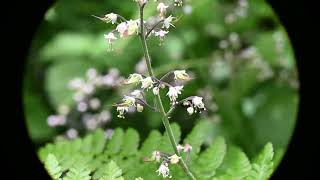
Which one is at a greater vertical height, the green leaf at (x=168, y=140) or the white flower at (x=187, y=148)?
the green leaf at (x=168, y=140)

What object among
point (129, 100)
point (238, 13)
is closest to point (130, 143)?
point (129, 100)

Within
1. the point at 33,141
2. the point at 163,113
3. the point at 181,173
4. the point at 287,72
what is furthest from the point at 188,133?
the point at 287,72

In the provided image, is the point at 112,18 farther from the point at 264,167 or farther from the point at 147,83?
the point at 264,167

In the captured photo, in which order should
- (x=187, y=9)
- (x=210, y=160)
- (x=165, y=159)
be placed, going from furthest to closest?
(x=187, y=9)
(x=210, y=160)
(x=165, y=159)

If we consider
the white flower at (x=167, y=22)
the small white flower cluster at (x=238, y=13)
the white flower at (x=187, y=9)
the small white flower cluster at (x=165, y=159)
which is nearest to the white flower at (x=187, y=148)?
the small white flower cluster at (x=165, y=159)

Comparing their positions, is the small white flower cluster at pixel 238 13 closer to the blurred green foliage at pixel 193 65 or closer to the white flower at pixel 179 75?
the blurred green foliage at pixel 193 65

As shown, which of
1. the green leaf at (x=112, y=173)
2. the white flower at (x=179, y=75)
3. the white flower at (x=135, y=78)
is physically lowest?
the green leaf at (x=112, y=173)
